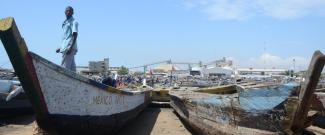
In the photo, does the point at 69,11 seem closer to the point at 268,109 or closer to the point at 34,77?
the point at 34,77

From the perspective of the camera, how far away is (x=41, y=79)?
6.14 m

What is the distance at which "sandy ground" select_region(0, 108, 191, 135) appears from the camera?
994 centimetres

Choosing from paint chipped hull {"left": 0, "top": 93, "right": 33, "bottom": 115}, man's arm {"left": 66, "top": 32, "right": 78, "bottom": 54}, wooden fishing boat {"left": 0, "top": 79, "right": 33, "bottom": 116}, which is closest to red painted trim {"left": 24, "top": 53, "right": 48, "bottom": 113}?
man's arm {"left": 66, "top": 32, "right": 78, "bottom": 54}

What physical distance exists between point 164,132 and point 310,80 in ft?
16.0

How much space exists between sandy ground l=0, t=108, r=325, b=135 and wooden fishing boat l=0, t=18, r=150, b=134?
8.16ft

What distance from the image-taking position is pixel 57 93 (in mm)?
6402

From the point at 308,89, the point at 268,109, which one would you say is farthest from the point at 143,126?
the point at 308,89

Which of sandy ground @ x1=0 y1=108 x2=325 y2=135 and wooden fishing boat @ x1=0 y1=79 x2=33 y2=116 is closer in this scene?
sandy ground @ x1=0 y1=108 x2=325 y2=135

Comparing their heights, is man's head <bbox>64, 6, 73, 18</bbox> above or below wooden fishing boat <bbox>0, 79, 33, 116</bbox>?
above

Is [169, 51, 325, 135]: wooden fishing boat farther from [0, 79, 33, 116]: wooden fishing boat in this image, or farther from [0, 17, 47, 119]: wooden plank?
[0, 79, 33, 116]: wooden fishing boat

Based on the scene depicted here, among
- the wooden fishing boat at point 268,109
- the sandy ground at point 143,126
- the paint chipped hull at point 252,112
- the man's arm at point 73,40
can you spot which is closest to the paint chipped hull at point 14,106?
the sandy ground at point 143,126

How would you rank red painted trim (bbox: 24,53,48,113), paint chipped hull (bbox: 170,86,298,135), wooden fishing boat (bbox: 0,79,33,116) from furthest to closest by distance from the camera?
wooden fishing boat (bbox: 0,79,33,116), paint chipped hull (bbox: 170,86,298,135), red painted trim (bbox: 24,53,48,113)

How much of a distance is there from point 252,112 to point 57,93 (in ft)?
9.74

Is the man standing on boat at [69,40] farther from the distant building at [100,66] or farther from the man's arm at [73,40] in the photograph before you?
the distant building at [100,66]
